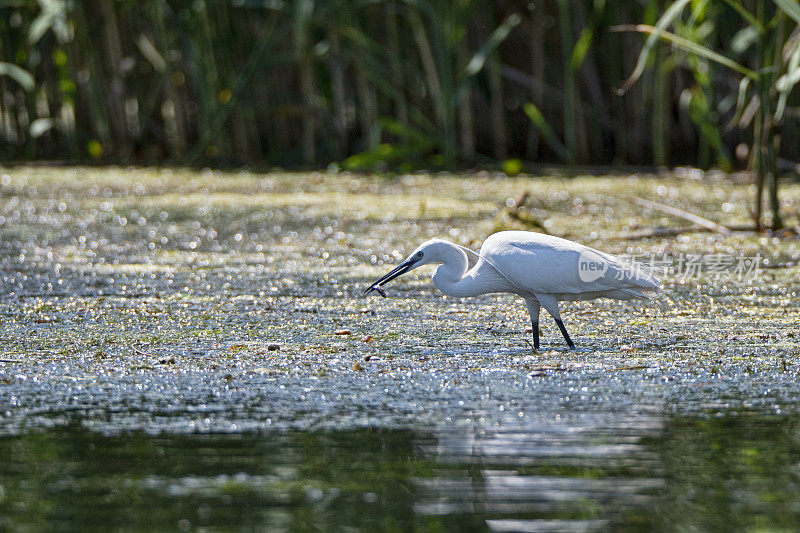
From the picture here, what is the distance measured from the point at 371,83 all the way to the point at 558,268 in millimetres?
6436

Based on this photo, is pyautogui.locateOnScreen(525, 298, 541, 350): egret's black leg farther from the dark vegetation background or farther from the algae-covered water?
the dark vegetation background

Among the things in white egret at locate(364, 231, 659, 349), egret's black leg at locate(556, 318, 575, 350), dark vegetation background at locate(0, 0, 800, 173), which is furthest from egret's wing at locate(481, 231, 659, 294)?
dark vegetation background at locate(0, 0, 800, 173)

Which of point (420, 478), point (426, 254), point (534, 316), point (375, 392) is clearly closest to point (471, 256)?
point (426, 254)

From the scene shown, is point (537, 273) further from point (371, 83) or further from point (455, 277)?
point (371, 83)

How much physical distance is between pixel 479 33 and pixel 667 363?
682cm

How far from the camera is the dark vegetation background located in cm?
927

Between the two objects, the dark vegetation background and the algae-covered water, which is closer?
the algae-covered water

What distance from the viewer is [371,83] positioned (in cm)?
1007

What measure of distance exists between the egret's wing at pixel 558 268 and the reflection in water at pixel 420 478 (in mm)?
975

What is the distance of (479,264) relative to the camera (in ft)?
13.1

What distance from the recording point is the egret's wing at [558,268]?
12.6ft

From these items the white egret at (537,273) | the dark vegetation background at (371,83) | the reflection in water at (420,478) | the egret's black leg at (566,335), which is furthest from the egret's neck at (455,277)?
the dark vegetation background at (371,83)

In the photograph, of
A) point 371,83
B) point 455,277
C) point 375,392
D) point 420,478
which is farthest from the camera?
point 371,83

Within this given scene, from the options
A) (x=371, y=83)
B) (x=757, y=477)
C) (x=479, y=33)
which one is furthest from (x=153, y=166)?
(x=757, y=477)
